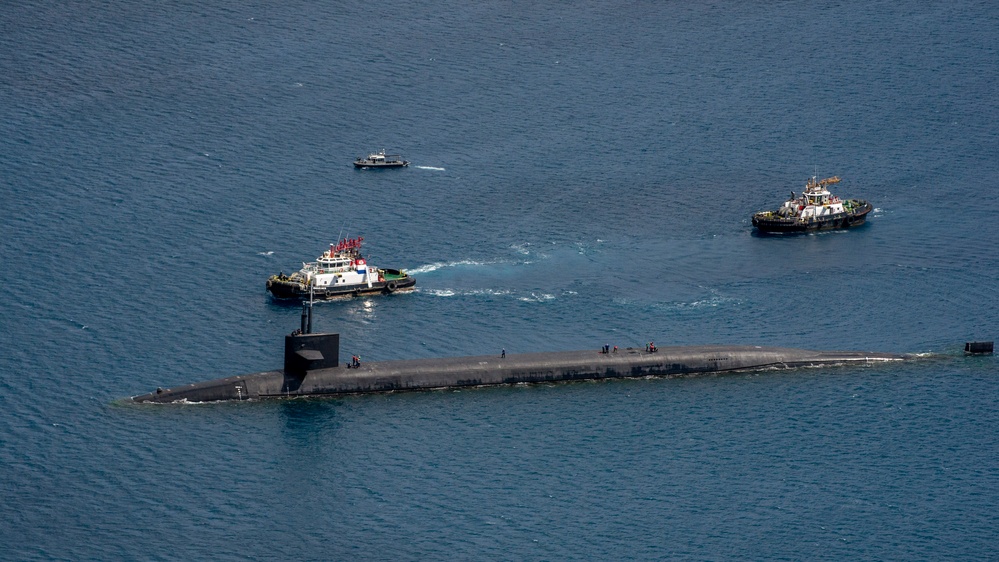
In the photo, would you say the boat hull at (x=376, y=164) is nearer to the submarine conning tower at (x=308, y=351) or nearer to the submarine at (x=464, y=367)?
the submarine at (x=464, y=367)

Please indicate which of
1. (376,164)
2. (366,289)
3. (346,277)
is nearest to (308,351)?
(366,289)

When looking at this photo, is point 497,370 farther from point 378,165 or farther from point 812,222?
point 812,222

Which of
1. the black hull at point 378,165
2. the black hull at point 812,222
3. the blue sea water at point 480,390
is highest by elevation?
the black hull at point 378,165

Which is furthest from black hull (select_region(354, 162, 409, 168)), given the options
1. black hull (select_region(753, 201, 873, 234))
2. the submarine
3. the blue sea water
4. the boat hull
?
the submarine

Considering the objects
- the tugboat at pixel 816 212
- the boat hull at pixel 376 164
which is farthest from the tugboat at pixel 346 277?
the tugboat at pixel 816 212

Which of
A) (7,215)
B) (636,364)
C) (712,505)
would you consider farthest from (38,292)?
(712,505)

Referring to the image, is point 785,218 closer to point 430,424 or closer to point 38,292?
point 430,424
